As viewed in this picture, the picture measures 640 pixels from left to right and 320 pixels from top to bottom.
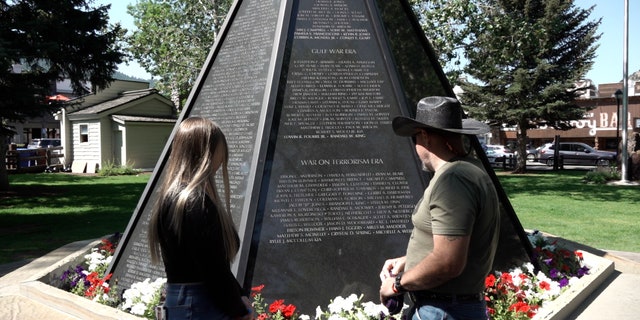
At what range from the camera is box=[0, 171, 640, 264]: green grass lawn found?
35.7 ft

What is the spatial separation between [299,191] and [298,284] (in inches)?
34.3

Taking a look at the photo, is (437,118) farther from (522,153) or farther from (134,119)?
(134,119)

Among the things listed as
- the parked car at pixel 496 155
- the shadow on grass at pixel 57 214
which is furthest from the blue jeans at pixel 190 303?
the parked car at pixel 496 155

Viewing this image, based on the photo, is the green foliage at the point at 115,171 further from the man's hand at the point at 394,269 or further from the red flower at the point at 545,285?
the man's hand at the point at 394,269

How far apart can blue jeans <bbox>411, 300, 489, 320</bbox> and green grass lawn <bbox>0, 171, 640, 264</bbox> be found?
27.4ft

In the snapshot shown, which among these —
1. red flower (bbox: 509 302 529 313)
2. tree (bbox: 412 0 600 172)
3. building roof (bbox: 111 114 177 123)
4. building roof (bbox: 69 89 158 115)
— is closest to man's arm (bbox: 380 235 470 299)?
red flower (bbox: 509 302 529 313)

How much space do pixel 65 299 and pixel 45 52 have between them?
1397 cm

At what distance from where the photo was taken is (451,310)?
8.59ft

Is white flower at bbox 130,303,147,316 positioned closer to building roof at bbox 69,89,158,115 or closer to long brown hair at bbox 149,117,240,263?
long brown hair at bbox 149,117,240,263

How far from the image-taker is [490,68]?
21.6 meters

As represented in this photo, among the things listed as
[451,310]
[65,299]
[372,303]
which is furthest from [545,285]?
[65,299]

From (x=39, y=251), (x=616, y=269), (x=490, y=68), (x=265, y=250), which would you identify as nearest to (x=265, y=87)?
(x=265, y=250)

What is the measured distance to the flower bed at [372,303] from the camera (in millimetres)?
4410

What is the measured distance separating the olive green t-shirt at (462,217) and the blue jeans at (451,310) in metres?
0.06
